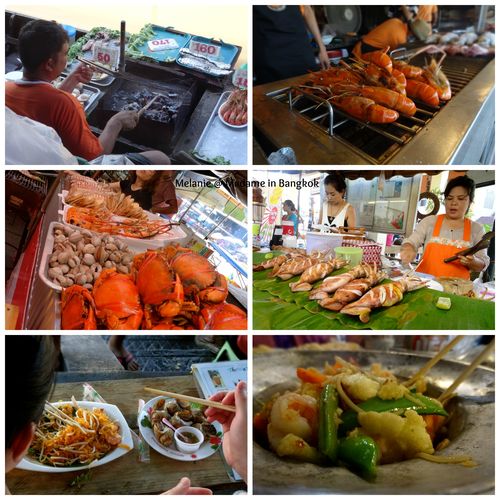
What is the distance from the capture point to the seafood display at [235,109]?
1861mm

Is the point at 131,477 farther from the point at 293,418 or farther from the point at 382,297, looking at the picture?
the point at 382,297

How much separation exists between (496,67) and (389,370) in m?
1.28

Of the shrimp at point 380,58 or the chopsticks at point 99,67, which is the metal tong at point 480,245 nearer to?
the shrimp at point 380,58

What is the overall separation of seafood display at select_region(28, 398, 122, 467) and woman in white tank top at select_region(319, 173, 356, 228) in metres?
1.12

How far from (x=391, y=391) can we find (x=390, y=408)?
0.06 metres

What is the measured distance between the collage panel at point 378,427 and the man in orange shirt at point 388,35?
113 centimetres

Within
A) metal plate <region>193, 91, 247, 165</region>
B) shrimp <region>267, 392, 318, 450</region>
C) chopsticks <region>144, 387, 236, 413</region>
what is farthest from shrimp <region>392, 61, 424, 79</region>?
chopsticks <region>144, 387, 236, 413</region>

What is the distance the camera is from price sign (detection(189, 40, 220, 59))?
187 centimetres

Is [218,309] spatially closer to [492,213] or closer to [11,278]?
[11,278]

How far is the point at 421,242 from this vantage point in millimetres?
1884

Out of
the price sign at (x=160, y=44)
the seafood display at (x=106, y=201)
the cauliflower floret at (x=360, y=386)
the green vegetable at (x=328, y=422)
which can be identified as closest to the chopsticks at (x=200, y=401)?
the green vegetable at (x=328, y=422)

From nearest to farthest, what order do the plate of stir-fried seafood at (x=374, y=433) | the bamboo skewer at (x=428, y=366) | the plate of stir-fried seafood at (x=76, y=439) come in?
the plate of stir-fried seafood at (x=374, y=433) → the plate of stir-fried seafood at (x=76, y=439) → the bamboo skewer at (x=428, y=366)

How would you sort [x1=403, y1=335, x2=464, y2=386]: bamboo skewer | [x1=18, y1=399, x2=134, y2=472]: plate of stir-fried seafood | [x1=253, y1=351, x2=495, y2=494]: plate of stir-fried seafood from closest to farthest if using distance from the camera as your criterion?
[x1=253, y1=351, x2=495, y2=494]: plate of stir-fried seafood → [x1=18, y1=399, x2=134, y2=472]: plate of stir-fried seafood → [x1=403, y1=335, x2=464, y2=386]: bamboo skewer

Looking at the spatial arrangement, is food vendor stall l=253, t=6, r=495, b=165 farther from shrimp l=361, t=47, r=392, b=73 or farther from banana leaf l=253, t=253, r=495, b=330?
banana leaf l=253, t=253, r=495, b=330
